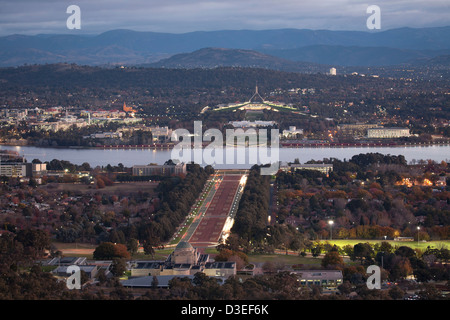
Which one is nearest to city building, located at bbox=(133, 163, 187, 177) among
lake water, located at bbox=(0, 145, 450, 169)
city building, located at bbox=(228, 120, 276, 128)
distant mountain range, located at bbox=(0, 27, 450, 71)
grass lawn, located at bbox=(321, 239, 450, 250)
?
lake water, located at bbox=(0, 145, 450, 169)

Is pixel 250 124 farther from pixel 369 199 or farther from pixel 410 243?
pixel 410 243

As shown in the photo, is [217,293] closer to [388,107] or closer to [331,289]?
[331,289]

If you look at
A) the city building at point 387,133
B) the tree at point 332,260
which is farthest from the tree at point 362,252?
the city building at point 387,133

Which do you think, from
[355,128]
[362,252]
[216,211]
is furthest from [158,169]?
[355,128]

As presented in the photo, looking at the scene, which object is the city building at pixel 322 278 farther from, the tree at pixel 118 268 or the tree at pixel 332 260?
the tree at pixel 118 268

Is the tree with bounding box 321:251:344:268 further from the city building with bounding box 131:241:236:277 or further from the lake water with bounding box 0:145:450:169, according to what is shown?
the lake water with bounding box 0:145:450:169
